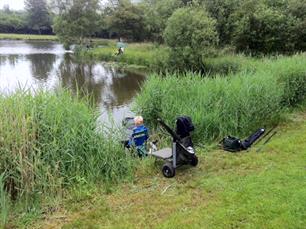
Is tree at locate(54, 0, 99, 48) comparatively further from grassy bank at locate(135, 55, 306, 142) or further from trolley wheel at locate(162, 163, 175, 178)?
trolley wheel at locate(162, 163, 175, 178)

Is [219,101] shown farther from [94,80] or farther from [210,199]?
[94,80]

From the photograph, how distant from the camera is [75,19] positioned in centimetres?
2959

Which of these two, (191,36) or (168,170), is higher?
(191,36)

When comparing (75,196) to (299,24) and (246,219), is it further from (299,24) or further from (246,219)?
(299,24)

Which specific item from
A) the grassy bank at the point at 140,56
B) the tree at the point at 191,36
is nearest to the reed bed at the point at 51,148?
the tree at the point at 191,36

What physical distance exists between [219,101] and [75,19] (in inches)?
1072

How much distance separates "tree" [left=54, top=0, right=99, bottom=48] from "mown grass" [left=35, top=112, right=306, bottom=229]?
91.5ft

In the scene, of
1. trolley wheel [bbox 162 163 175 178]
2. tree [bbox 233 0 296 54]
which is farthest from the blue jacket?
tree [bbox 233 0 296 54]

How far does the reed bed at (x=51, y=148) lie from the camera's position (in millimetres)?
3205

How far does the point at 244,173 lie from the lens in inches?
151

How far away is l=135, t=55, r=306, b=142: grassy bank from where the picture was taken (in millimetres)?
5352

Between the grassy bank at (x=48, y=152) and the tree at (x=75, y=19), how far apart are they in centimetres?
2721

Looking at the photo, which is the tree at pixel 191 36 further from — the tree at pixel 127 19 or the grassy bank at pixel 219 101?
the tree at pixel 127 19

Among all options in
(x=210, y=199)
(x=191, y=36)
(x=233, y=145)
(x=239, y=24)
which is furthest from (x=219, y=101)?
(x=239, y=24)
